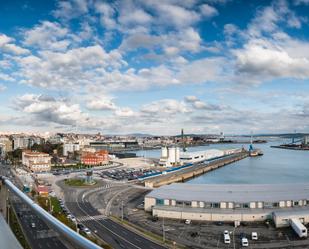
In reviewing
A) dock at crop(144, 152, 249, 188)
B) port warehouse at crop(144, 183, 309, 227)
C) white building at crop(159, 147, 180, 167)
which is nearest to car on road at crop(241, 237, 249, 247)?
port warehouse at crop(144, 183, 309, 227)

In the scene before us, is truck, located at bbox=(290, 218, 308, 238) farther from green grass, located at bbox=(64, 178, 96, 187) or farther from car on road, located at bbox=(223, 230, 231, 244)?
green grass, located at bbox=(64, 178, 96, 187)

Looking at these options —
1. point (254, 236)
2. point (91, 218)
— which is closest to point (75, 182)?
point (91, 218)

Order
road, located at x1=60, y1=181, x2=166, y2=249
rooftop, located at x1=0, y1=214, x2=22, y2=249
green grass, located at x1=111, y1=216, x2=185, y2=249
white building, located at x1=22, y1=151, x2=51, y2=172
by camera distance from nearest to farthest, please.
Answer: rooftop, located at x1=0, y1=214, x2=22, y2=249 → road, located at x1=60, y1=181, x2=166, y2=249 → green grass, located at x1=111, y1=216, x2=185, y2=249 → white building, located at x1=22, y1=151, x2=51, y2=172

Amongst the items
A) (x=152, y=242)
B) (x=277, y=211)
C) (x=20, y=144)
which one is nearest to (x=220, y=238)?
(x=152, y=242)

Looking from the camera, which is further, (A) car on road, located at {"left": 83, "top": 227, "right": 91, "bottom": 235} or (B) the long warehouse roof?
(B) the long warehouse roof

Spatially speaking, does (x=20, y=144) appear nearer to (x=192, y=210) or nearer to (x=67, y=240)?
(x=192, y=210)

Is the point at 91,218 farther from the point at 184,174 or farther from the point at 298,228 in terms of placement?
the point at 184,174

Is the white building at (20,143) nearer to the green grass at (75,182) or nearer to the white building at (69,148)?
the white building at (69,148)
